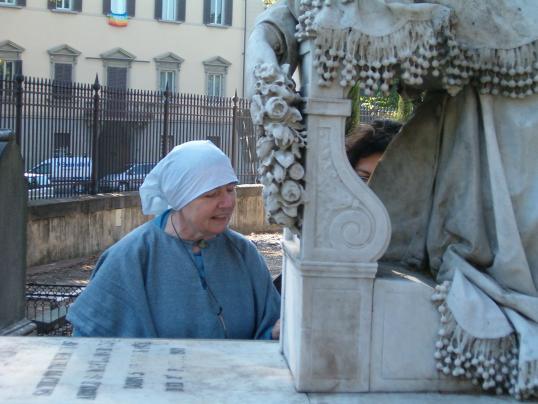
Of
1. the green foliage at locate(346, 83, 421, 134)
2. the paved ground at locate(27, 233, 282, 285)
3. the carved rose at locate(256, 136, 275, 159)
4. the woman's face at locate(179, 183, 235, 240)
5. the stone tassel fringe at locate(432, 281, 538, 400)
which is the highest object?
the green foliage at locate(346, 83, 421, 134)

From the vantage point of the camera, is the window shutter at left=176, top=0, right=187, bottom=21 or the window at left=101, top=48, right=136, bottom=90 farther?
the window shutter at left=176, top=0, right=187, bottom=21

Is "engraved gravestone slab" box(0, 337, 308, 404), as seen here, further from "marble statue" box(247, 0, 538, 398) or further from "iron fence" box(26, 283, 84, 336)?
"iron fence" box(26, 283, 84, 336)

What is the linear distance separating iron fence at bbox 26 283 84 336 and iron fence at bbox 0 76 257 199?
4.69 metres

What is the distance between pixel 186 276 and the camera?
358cm

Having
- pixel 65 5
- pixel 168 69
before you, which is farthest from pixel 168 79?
pixel 65 5

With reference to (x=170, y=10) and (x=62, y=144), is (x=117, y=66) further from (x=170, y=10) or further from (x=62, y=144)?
(x=62, y=144)

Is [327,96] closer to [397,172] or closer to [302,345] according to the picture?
[397,172]

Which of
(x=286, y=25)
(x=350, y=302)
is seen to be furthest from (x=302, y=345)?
(x=286, y=25)

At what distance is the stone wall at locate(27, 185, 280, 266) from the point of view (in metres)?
12.4

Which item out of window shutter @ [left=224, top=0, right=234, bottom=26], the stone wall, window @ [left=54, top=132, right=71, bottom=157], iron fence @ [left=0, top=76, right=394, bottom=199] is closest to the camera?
the stone wall

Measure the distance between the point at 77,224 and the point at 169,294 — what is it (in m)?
10.2

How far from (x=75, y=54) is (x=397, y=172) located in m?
33.6

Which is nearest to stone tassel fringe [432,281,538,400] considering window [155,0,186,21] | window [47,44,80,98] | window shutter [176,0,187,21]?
window [47,44,80,98]

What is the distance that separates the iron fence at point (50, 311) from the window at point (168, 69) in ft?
98.1
